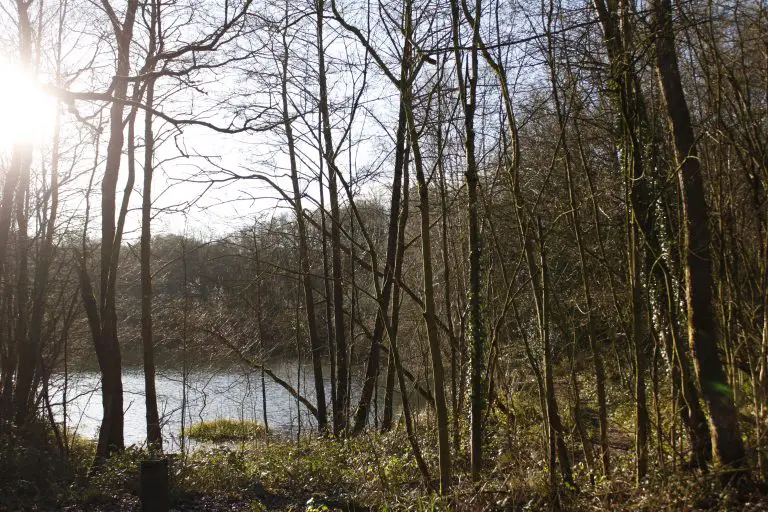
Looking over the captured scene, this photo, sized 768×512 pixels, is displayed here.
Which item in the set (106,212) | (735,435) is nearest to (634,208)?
(735,435)

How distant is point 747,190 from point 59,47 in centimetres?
1221

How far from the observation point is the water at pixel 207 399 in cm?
1520

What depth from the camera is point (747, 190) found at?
4.73m

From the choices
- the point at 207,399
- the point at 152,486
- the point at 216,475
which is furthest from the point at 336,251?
the point at 207,399

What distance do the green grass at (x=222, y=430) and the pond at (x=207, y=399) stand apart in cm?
23

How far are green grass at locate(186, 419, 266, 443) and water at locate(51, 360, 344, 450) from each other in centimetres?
23

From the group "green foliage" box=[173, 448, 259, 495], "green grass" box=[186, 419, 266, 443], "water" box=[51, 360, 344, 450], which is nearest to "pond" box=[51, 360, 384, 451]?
"water" box=[51, 360, 344, 450]

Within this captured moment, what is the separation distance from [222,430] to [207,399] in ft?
Result: 3.13

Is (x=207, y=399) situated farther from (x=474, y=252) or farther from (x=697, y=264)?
(x=697, y=264)

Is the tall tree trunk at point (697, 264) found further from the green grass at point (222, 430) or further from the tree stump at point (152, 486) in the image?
the green grass at point (222, 430)

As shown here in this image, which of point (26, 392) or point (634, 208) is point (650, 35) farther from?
point (26, 392)

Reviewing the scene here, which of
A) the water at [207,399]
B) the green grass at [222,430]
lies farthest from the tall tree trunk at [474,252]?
the green grass at [222,430]

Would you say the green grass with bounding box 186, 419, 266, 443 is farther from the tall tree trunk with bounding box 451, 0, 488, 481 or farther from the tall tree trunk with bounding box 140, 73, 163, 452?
the tall tree trunk with bounding box 451, 0, 488, 481

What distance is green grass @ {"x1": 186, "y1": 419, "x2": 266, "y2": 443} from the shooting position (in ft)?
55.1
